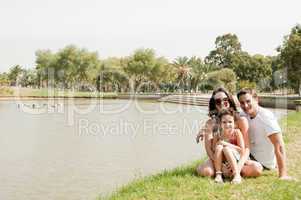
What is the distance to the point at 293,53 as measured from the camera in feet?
119

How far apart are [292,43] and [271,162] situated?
105 feet

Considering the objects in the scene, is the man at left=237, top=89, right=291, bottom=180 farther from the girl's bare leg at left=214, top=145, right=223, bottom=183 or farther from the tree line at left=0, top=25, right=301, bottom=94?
the tree line at left=0, top=25, right=301, bottom=94

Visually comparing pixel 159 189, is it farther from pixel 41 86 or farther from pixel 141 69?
pixel 41 86

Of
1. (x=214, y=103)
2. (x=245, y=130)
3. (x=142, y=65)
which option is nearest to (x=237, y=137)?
(x=245, y=130)

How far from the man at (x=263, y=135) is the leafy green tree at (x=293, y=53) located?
1238 inches

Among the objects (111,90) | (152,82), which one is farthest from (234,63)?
(111,90)

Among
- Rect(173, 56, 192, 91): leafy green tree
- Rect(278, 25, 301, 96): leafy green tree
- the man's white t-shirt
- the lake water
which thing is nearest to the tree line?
Rect(173, 56, 192, 91): leafy green tree

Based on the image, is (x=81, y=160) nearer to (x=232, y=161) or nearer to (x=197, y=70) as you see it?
(x=232, y=161)

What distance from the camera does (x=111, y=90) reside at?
81625 mm

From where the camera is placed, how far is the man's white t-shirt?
6029 millimetres

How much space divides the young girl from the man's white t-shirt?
0.38 meters

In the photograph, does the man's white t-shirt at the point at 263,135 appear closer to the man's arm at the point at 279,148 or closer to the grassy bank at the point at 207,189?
the man's arm at the point at 279,148

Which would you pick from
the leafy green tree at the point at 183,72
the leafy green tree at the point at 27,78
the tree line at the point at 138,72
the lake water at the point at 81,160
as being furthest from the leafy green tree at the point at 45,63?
the lake water at the point at 81,160

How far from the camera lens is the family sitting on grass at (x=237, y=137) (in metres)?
5.88
